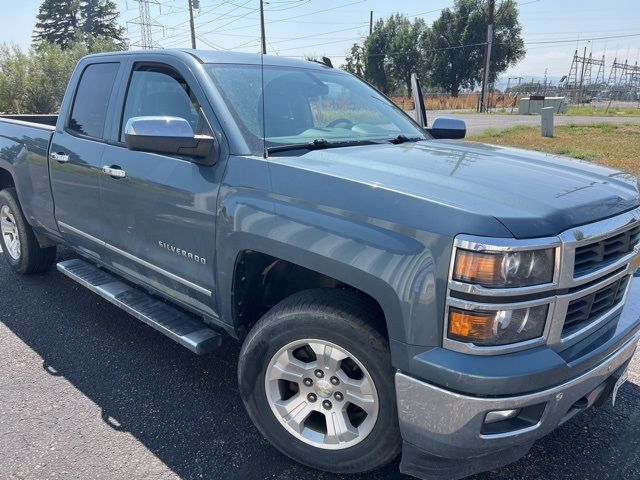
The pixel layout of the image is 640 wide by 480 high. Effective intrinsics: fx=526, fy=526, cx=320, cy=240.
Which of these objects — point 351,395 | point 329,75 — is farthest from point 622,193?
point 329,75

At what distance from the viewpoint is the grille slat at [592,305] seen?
2.05 meters

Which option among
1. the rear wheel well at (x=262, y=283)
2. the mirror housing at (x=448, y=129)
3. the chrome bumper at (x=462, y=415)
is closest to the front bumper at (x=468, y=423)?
the chrome bumper at (x=462, y=415)

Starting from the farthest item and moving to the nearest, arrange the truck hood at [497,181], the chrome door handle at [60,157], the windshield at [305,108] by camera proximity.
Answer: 1. the chrome door handle at [60,157]
2. the windshield at [305,108]
3. the truck hood at [497,181]

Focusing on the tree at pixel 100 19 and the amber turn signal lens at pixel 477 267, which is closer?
the amber turn signal lens at pixel 477 267

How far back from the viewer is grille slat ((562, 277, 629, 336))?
2.05 meters

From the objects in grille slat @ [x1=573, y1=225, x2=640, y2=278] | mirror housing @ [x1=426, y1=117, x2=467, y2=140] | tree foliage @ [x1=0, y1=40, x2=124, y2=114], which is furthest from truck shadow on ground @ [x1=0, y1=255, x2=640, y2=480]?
tree foliage @ [x1=0, y1=40, x2=124, y2=114]

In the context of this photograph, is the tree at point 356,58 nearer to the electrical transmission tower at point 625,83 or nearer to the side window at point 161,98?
the electrical transmission tower at point 625,83

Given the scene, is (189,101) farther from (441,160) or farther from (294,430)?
(294,430)

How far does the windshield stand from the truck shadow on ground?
1.52 metres

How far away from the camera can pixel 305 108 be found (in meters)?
3.19

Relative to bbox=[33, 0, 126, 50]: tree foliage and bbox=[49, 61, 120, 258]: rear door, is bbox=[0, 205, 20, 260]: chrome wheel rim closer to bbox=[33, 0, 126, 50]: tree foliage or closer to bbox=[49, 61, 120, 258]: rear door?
bbox=[49, 61, 120, 258]: rear door

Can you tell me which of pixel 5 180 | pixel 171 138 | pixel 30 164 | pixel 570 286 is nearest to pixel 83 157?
pixel 30 164

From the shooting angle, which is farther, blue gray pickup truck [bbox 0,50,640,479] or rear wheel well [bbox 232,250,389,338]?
rear wheel well [bbox 232,250,389,338]

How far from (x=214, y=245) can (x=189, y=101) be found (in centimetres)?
93
